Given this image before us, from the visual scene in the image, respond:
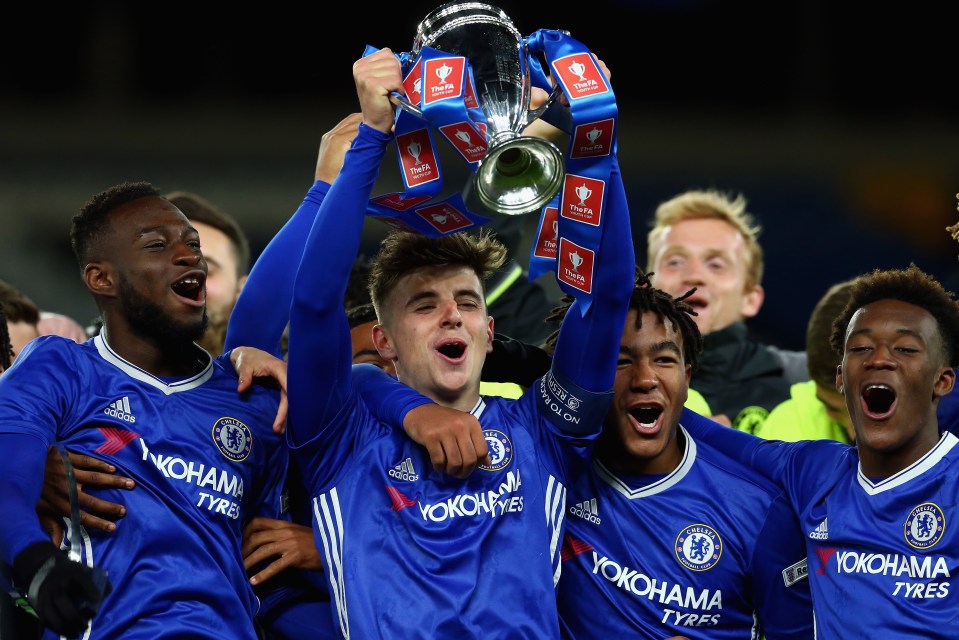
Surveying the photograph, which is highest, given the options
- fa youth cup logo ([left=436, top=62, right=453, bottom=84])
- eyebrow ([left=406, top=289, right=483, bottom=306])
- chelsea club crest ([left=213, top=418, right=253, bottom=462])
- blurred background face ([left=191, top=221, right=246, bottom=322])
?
blurred background face ([left=191, top=221, right=246, bottom=322])

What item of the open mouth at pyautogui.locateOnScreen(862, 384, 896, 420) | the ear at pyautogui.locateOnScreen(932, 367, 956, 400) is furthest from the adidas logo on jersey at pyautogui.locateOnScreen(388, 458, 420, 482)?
the ear at pyautogui.locateOnScreen(932, 367, 956, 400)

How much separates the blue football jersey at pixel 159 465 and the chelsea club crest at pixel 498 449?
1.61ft

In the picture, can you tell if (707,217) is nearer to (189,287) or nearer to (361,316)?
(361,316)

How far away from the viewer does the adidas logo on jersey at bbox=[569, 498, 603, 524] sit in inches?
124

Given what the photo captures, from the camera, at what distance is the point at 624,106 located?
9.12 meters

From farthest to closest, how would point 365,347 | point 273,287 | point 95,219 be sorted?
point 365,347 < point 273,287 < point 95,219

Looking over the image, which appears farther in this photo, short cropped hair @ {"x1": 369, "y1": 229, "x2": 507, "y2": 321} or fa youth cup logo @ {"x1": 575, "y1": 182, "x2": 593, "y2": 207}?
short cropped hair @ {"x1": 369, "y1": 229, "x2": 507, "y2": 321}

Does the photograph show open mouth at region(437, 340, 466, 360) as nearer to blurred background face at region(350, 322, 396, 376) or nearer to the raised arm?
the raised arm

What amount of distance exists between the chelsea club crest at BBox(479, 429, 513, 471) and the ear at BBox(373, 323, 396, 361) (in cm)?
30

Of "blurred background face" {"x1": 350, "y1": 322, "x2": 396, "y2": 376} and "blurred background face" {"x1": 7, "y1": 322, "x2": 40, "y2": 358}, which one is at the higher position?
"blurred background face" {"x1": 7, "y1": 322, "x2": 40, "y2": 358}

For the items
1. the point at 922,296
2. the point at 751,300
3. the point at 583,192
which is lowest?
the point at 922,296

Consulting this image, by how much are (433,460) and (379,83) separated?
79cm

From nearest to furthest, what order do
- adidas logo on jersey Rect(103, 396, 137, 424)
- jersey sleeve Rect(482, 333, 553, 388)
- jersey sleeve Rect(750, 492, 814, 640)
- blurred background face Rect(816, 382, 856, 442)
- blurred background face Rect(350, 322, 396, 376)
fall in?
adidas logo on jersey Rect(103, 396, 137, 424)
jersey sleeve Rect(750, 492, 814, 640)
jersey sleeve Rect(482, 333, 553, 388)
blurred background face Rect(350, 322, 396, 376)
blurred background face Rect(816, 382, 856, 442)

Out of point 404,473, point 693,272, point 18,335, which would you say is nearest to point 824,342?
point 693,272
